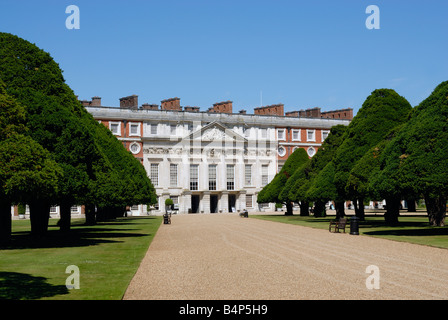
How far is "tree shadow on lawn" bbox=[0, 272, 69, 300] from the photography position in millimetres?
11086

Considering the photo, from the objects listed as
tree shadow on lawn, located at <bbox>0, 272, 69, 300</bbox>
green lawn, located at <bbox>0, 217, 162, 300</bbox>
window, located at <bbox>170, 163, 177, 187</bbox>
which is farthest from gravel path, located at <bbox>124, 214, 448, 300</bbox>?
window, located at <bbox>170, 163, 177, 187</bbox>

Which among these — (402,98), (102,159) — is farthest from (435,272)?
(402,98)

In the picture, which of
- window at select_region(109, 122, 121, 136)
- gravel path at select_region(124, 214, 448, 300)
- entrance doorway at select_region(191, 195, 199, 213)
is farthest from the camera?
entrance doorway at select_region(191, 195, 199, 213)

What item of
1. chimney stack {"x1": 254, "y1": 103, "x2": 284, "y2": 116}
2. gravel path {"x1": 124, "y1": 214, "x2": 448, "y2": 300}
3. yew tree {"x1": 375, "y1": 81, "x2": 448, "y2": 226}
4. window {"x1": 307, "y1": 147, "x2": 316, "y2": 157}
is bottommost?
gravel path {"x1": 124, "y1": 214, "x2": 448, "y2": 300}

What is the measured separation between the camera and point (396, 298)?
10719mm

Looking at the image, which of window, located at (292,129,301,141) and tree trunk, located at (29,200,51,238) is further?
window, located at (292,129,301,141)

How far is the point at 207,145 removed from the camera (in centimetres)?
8788

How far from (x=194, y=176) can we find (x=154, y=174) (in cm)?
598

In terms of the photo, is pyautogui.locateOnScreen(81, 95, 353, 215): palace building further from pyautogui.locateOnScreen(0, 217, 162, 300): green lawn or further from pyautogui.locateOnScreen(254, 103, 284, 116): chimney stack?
pyautogui.locateOnScreen(0, 217, 162, 300): green lawn

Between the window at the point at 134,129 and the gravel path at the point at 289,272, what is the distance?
61604 millimetres

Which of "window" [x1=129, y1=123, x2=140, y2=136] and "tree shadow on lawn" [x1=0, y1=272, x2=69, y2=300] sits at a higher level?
"window" [x1=129, y1=123, x2=140, y2=136]

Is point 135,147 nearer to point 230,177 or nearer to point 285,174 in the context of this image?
point 230,177
